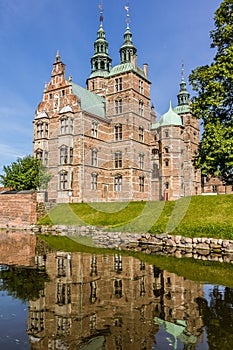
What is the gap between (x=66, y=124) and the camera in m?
36.8

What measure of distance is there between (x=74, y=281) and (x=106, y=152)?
31.6 m

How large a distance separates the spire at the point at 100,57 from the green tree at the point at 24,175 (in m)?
26.3

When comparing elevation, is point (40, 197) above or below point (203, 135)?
below

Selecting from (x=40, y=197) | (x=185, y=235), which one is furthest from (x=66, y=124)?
(x=185, y=235)

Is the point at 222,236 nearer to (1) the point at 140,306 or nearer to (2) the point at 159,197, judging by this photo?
(1) the point at 140,306

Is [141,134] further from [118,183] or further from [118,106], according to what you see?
[118,183]

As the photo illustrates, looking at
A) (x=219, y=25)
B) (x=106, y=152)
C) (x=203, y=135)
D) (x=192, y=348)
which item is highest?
(x=219, y=25)

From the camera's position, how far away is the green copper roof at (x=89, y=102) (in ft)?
129

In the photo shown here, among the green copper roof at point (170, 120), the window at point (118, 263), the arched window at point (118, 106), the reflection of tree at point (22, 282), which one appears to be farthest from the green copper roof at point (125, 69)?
the reflection of tree at point (22, 282)

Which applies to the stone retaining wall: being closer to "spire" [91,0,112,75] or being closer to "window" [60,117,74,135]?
"window" [60,117,74,135]

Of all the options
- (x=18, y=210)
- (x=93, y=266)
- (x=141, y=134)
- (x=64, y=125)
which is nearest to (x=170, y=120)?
(x=141, y=134)

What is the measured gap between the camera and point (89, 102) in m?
40.9

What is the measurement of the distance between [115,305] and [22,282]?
3971 mm

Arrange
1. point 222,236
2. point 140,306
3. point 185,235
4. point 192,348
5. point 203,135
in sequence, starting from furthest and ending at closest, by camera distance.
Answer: point 203,135, point 185,235, point 222,236, point 140,306, point 192,348
